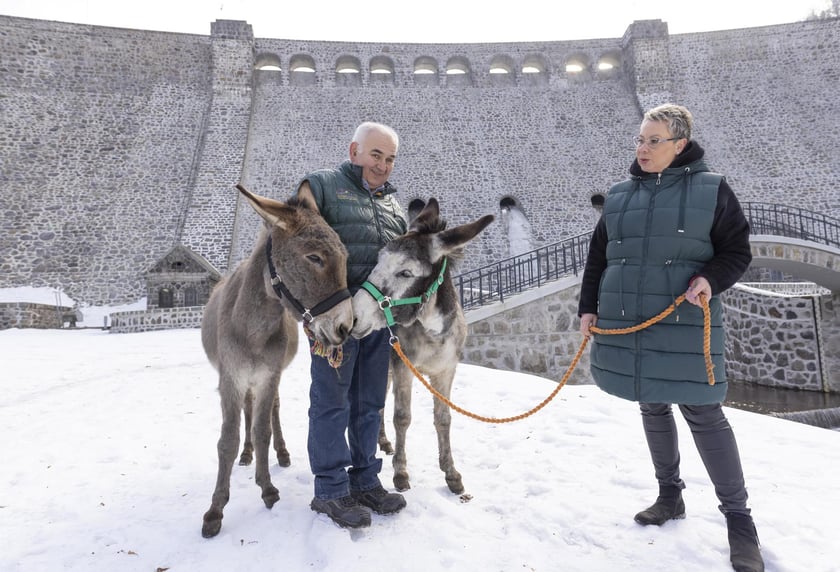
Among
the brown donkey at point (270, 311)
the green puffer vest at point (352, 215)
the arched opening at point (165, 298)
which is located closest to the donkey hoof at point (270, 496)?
the brown donkey at point (270, 311)

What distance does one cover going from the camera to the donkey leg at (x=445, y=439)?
116 inches

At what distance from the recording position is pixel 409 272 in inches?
96.8

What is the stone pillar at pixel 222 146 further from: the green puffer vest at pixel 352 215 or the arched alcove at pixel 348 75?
the green puffer vest at pixel 352 215

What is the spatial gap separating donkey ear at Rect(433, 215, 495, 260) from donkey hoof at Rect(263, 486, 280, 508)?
5.48ft

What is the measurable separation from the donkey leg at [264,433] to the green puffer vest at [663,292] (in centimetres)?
184

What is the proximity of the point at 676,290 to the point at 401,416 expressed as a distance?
1765 mm

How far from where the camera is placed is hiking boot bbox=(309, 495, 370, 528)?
7.83 ft

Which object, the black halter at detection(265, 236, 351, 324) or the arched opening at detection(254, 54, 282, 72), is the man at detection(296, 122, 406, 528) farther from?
the arched opening at detection(254, 54, 282, 72)

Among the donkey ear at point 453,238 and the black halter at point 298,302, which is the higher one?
the donkey ear at point 453,238

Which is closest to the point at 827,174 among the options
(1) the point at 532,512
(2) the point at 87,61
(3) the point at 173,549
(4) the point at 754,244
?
(4) the point at 754,244

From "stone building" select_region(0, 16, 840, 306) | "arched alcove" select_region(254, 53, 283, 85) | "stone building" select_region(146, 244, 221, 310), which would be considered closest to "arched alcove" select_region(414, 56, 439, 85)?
"stone building" select_region(0, 16, 840, 306)

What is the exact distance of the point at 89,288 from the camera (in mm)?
17891

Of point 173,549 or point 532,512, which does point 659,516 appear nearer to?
point 532,512

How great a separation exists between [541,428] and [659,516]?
1.76 m
